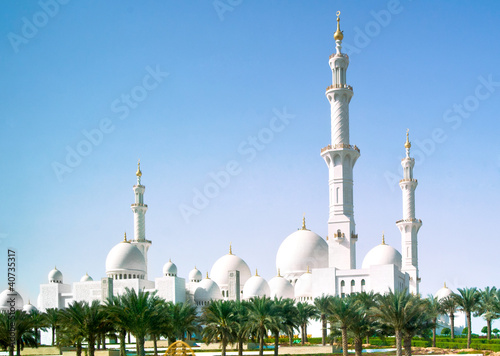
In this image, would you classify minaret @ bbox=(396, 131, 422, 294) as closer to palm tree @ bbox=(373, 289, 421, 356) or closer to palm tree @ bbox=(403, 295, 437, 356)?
palm tree @ bbox=(403, 295, 437, 356)

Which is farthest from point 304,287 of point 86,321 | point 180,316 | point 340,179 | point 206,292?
point 86,321

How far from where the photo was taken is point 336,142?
52562mm

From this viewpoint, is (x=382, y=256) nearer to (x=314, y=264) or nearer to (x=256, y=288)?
(x=314, y=264)

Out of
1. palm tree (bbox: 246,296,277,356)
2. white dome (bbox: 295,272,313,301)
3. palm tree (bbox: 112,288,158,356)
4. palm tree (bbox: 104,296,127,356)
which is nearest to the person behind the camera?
palm tree (bbox: 112,288,158,356)

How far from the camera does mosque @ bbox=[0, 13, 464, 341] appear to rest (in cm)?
5150

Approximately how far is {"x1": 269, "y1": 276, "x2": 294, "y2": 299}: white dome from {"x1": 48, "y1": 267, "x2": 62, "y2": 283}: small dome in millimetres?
22481

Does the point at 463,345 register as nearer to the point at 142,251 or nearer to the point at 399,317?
the point at 399,317

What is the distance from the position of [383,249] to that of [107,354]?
1179 inches

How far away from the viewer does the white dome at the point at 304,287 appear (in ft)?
186

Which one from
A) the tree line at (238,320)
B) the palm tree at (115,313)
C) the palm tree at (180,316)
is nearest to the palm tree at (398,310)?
the tree line at (238,320)

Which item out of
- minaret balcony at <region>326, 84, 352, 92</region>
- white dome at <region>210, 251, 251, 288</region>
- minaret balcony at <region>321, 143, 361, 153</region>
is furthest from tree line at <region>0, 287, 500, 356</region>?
white dome at <region>210, 251, 251, 288</region>

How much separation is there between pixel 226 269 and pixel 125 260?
11.0 meters

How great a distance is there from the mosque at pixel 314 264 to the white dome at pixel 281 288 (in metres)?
0.09

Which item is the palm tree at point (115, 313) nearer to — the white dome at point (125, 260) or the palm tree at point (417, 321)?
the palm tree at point (417, 321)
